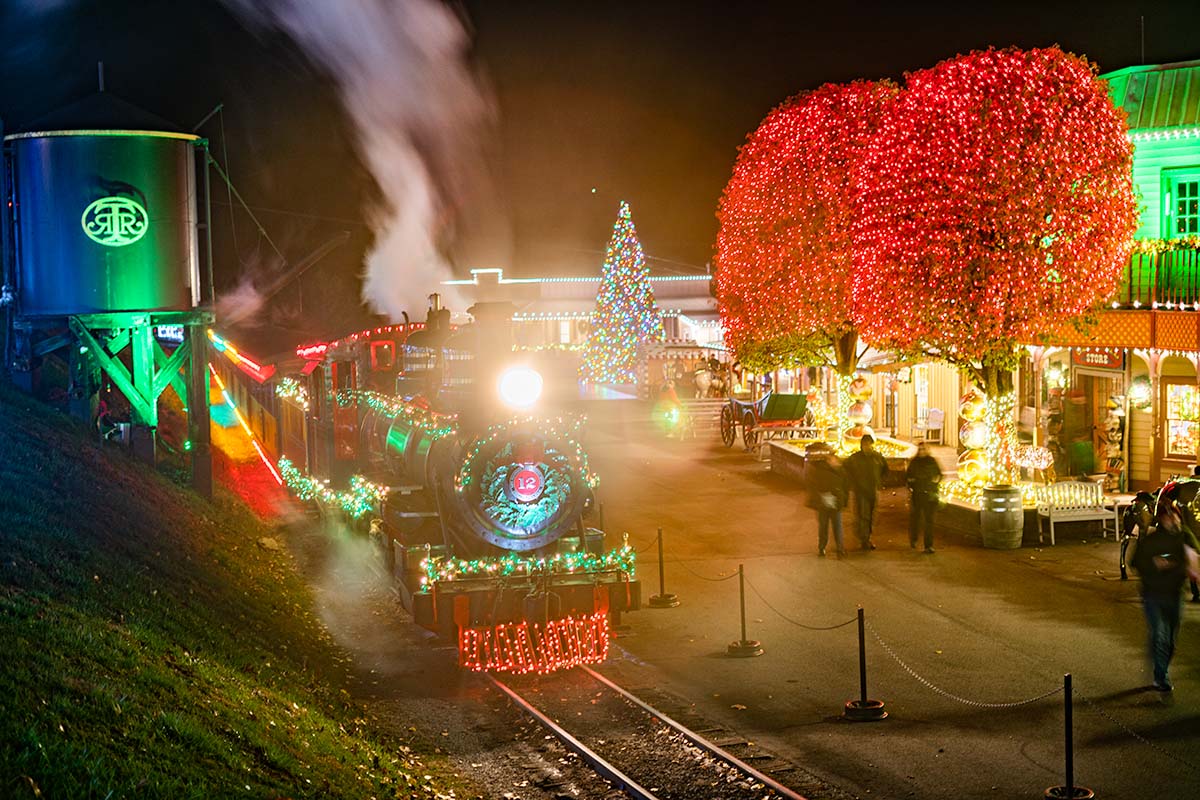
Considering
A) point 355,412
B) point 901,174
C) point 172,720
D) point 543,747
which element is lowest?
point 543,747

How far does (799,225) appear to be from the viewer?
2792 centimetres

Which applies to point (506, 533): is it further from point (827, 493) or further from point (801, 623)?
point (827, 493)

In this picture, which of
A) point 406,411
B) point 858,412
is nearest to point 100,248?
point 406,411

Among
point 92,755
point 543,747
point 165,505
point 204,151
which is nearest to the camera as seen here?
point 92,755

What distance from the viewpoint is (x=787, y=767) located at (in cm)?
968

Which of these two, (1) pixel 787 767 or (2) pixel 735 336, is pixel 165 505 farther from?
(2) pixel 735 336

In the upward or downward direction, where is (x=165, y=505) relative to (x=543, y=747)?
upward

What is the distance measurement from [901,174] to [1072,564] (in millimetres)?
6808

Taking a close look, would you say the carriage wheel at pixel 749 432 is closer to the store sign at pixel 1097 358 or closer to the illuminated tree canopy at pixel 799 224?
the illuminated tree canopy at pixel 799 224

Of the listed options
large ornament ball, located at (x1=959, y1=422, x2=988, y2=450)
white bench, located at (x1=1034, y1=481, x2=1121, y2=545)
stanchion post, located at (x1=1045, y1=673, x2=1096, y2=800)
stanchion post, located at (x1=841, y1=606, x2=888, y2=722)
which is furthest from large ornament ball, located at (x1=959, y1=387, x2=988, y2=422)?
stanchion post, located at (x1=1045, y1=673, x2=1096, y2=800)

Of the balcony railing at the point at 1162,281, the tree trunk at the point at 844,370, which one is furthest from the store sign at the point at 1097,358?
the tree trunk at the point at 844,370

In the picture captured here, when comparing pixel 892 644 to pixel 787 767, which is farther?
pixel 892 644

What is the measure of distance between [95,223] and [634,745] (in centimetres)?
1438

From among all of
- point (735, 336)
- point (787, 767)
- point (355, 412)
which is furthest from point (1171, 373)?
point (787, 767)
